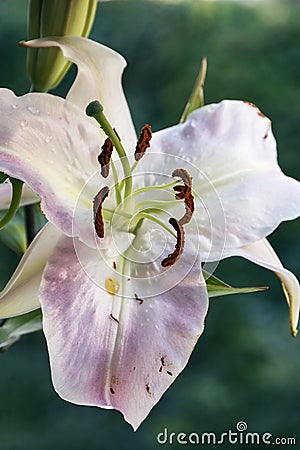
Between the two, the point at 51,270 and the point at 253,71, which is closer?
the point at 51,270

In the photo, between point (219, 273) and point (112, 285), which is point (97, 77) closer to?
point (112, 285)

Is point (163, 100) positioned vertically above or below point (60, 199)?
below

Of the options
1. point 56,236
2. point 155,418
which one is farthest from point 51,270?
point 155,418

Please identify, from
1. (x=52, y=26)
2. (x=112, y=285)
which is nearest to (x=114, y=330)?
(x=112, y=285)

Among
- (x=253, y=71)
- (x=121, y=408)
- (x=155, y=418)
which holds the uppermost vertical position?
(x=121, y=408)

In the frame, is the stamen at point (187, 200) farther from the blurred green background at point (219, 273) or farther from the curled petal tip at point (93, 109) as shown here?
the blurred green background at point (219, 273)

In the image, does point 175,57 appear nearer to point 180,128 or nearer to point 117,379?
point 180,128
